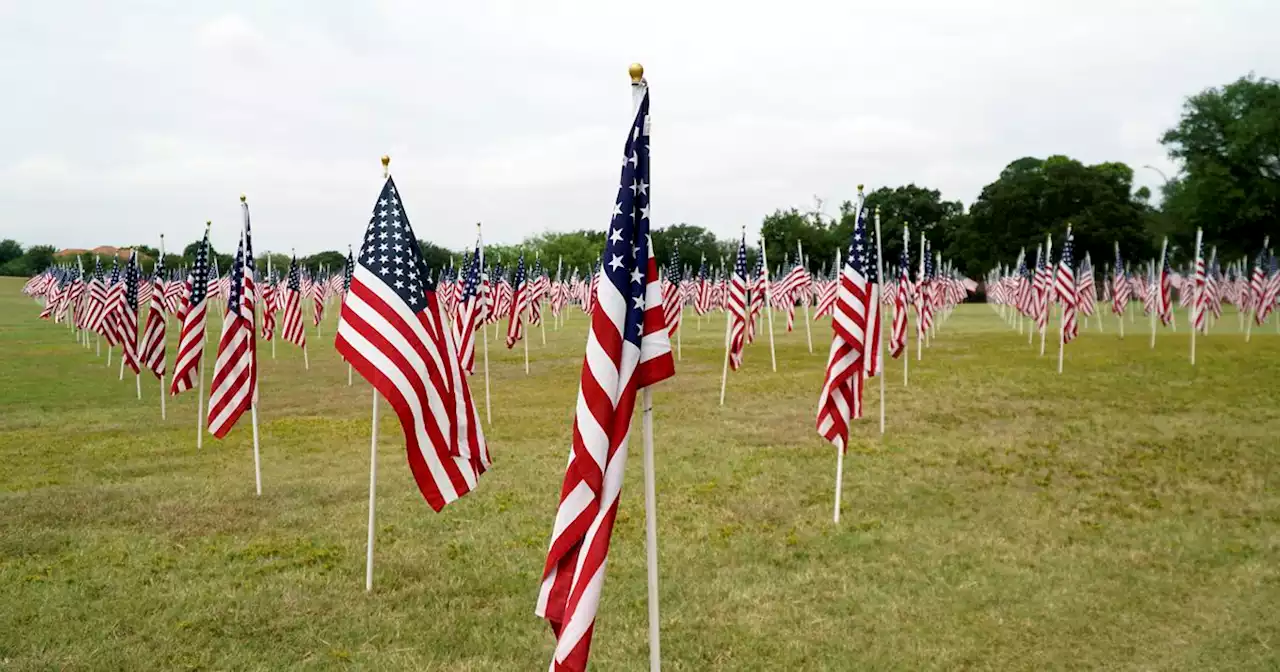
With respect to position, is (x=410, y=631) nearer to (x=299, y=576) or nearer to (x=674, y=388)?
(x=299, y=576)

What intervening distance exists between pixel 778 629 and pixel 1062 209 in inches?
3221

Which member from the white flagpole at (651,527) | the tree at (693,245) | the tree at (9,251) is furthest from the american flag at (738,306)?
the tree at (9,251)

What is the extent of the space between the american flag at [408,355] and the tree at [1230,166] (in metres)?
70.8

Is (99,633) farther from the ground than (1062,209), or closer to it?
closer to it

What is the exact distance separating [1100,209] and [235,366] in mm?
80568

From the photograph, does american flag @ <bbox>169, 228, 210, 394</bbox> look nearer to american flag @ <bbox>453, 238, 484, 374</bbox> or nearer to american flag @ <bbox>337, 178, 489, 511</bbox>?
american flag @ <bbox>453, 238, 484, 374</bbox>

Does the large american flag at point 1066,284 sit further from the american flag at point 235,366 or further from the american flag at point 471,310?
the american flag at point 235,366

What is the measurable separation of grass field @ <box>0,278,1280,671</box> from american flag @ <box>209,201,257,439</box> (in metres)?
1.17

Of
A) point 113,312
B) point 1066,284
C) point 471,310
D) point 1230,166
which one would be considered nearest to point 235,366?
point 471,310

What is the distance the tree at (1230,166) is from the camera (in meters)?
63.8

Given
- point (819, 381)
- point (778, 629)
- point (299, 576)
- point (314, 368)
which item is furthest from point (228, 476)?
point (314, 368)

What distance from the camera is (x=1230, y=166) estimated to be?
65.9 meters

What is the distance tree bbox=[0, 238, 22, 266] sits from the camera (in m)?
120

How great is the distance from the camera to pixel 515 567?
352 inches
